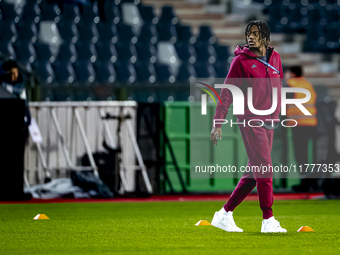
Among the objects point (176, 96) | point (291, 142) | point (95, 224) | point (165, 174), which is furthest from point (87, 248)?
point (176, 96)

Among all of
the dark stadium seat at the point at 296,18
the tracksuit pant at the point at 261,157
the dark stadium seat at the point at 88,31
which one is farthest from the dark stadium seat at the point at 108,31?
the tracksuit pant at the point at 261,157

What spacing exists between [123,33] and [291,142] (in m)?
5.20

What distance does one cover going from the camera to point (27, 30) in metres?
13.1

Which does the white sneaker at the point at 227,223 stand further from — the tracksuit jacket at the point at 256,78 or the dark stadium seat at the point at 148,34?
the dark stadium seat at the point at 148,34

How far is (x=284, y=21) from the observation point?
1501 cm

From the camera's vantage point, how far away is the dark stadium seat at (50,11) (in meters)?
13.3

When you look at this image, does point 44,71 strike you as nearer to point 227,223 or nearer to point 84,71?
point 84,71

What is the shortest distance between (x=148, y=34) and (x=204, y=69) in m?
1.59

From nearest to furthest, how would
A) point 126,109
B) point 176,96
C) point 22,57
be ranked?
point 126,109, point 176,96, point 22,57

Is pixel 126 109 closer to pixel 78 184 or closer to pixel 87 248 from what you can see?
pixel 78 184

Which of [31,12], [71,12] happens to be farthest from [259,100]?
[31,12]

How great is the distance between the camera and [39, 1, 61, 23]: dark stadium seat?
43.5ft

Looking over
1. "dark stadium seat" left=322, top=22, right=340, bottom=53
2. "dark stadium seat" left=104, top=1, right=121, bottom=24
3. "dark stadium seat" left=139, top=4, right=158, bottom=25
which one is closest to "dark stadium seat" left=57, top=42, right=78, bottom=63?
"dark stadium seat" left=104, top=1, right=121, bottom=24

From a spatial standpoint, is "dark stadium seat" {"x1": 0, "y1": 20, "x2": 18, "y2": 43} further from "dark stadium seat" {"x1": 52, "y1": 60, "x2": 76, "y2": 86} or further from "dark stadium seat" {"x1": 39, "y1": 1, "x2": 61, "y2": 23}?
"dark stadium seat" {"x1": 52, "y1": 60, "x2": 76, "y2": 86}
